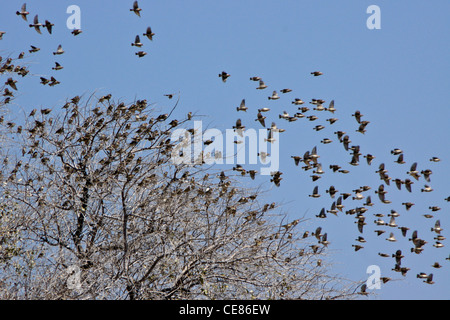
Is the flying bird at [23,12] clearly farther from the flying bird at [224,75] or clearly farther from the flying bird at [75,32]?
the flying bird at [224,75]

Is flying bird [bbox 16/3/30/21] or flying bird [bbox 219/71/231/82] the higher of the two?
flying bird [bbox 16/3/30/21]

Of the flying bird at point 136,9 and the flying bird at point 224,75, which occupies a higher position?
the flying bird at point 136,9

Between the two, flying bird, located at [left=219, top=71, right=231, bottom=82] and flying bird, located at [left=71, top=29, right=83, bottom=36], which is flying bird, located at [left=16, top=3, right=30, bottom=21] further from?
flying bird, located at [left=219, top=71, right=231, bottom=82]

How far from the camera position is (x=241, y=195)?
14148mm

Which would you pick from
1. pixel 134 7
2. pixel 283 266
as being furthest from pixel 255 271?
pixel 134 7

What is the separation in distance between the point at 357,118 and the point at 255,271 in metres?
4.33

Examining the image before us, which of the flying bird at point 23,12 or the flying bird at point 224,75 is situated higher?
the flying bird at point 23,12

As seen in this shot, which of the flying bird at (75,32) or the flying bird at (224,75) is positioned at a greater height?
the flying bird at (75,32)

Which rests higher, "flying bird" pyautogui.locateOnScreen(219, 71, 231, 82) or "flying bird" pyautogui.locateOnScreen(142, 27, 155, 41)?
"flying bird" pyautogui.locateOnScreen(142, 27, 155, 41)

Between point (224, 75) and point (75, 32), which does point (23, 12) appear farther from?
point (224, 75)

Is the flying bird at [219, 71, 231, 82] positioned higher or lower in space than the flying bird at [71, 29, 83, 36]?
lower
